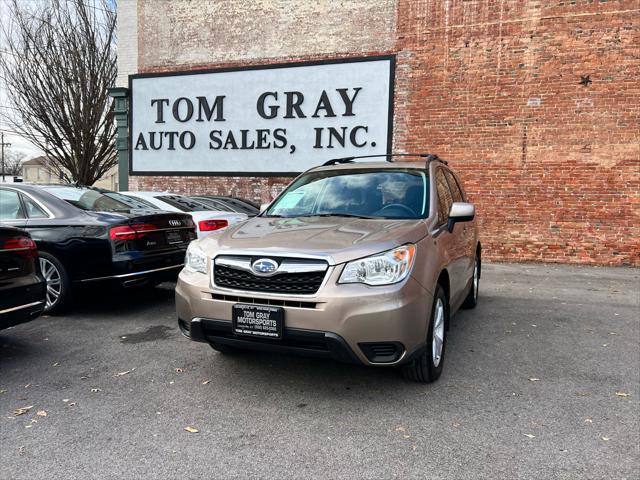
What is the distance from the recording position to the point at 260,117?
12297 mm

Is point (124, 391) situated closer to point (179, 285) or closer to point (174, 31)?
point (179, 285)

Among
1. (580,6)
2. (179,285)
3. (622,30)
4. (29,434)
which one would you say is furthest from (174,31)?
(29,434)

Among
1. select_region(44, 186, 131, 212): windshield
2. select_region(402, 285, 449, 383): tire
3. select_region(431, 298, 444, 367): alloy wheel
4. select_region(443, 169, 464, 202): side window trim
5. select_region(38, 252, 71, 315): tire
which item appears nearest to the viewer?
select_region(402, 285, 449, 383): tire

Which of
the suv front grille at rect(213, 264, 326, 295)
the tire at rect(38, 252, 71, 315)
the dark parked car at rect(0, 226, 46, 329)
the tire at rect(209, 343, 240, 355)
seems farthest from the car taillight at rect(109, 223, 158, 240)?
the suv front grille at rect(213, 264, 326, 295)

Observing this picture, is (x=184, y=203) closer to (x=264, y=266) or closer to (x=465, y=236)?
(x=465, y=236)

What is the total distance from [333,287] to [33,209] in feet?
13.9

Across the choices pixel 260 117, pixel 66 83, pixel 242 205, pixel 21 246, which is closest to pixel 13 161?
pixel 66 83

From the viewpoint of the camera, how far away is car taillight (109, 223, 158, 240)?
5500mm

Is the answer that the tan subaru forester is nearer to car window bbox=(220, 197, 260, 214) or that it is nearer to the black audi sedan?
the black audi sedan

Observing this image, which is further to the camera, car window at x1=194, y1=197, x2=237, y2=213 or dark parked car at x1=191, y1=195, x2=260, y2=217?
dark parked car at x1=191, y1=195, x2=260, y2=217

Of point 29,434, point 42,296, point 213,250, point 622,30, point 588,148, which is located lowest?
point 29,434

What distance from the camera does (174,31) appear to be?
42.2 ft

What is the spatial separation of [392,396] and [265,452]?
44.5 inches

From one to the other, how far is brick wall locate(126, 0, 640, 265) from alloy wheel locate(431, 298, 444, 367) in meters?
7.55
